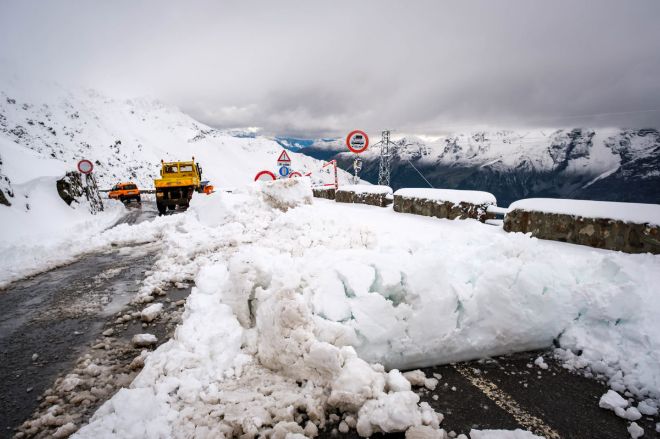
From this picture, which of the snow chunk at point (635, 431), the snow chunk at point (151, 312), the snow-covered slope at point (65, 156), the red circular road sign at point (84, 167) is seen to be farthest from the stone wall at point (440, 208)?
the red circular road sign at point (84, 167)

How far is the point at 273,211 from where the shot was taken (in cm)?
1077

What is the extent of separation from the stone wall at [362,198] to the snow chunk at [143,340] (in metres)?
8.51

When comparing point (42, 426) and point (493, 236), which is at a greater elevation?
point (493, 236)

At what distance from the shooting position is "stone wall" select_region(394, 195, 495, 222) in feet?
24.6

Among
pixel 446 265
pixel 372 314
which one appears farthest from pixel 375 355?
pixel 446 265

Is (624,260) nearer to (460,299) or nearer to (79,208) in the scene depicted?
(460,299)

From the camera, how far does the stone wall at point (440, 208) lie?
7484mm

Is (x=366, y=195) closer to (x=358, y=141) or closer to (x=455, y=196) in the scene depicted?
(x=358, y=141)

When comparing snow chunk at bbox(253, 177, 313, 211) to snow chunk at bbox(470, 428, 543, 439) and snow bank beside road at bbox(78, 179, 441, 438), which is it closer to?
snow bank beside road at bbox(78, 179, 441, 438)

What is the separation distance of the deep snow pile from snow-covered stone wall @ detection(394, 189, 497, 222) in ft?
11.1

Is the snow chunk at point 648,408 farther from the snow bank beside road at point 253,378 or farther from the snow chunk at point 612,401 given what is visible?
the snow bank beside road at point 253,378

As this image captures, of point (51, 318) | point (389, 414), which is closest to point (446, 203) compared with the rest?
point (389, 414)

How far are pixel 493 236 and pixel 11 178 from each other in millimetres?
19306

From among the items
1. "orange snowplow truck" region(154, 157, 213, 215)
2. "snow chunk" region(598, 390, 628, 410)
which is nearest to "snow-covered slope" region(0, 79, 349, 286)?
"orange snowplow truck" region(154, 157, 213, 215)
